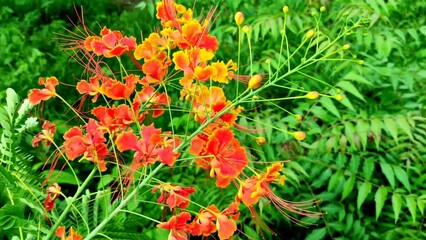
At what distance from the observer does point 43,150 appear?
249 cm

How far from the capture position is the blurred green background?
2.12m

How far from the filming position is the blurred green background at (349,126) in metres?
2.12

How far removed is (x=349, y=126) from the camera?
2.16 m

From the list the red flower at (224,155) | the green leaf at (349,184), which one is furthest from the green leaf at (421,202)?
the red flower at (224,155)

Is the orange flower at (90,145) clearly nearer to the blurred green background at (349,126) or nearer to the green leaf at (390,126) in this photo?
the blurred green background at (349,126)

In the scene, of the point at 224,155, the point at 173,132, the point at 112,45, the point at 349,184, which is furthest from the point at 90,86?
the point at 349,184

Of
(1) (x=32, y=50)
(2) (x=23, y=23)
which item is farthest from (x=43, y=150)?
(2) (x=23, y=23)

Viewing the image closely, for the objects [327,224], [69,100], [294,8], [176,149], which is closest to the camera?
[176,149]

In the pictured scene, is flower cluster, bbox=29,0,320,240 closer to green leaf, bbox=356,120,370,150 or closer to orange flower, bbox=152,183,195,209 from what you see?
orange flower, bbox=152,183,195,209

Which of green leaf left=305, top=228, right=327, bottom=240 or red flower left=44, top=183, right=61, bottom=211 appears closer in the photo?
red flower left=44, top=183, right=61, bottom=211

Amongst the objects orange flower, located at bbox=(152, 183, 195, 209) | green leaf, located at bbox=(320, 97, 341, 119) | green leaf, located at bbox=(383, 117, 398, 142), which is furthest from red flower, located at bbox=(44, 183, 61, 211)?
green leaf, located at bbox=(383, 117, 398, 142)

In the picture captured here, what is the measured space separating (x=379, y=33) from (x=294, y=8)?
0.40 meters

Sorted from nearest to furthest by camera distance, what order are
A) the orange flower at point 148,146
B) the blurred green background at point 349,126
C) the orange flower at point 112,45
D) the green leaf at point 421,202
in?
the orange flower at point 148,146 < the orange flower at point 112,45 < the green leaf at point 421,202 < the blurred green background at point 349,126

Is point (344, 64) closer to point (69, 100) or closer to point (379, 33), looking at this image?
point (379, 33)
